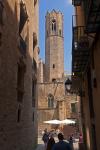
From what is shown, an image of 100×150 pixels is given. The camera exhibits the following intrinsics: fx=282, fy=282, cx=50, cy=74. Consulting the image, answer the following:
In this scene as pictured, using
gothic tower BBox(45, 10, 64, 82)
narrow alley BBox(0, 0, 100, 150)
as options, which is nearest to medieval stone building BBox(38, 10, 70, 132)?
gothic tower BBox(45, 10, 64, 82)

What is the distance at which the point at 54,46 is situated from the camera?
67938 millimetres

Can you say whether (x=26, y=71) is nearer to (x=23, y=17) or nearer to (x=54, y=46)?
(x=23, y=17)

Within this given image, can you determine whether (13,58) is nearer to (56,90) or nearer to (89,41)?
(89,41)

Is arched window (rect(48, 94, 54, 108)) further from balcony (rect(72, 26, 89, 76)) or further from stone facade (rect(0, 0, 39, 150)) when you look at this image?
balcony (rect(72, 26, 89, 76))

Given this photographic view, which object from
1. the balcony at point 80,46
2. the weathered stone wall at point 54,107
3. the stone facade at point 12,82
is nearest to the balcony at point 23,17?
the stone facade at point 12,82

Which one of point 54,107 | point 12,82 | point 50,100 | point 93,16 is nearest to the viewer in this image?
point 93,16

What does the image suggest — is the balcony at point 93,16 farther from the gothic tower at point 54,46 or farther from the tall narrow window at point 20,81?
the gothic tower at point 54,46

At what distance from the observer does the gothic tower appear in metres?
66.6

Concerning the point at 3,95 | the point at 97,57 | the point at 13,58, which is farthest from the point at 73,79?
the point at 97,57

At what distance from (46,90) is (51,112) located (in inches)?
258

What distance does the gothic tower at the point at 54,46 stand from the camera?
66562 millimetres

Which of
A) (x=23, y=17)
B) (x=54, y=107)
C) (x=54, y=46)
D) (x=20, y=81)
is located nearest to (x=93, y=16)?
(x=20, y=81)

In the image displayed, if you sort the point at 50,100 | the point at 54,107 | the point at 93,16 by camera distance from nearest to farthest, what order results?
the point at 93,16 < the point at 54,107 < the point at 50,100

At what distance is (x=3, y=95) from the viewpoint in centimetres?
1209
